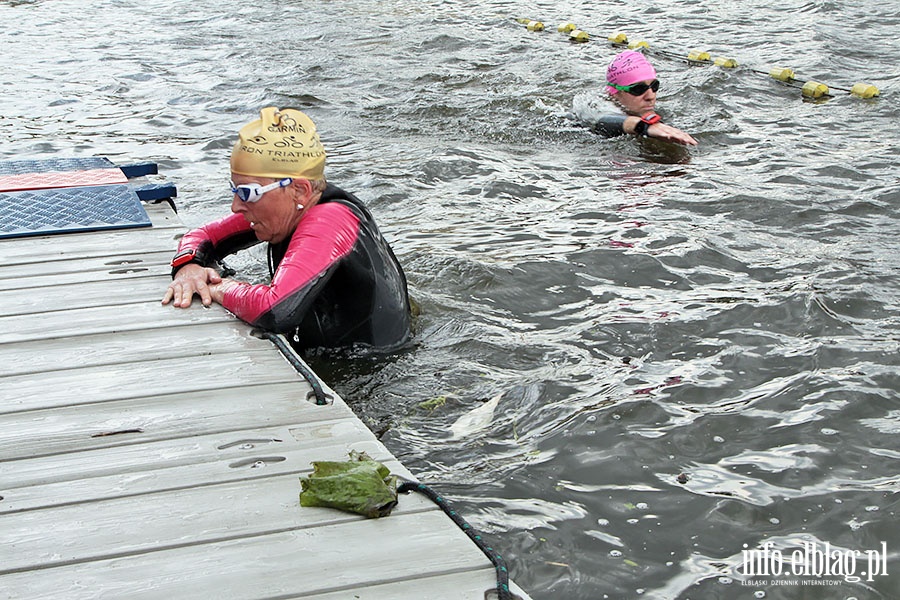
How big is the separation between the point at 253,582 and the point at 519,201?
5791 millimetres

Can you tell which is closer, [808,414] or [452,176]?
[808,414]

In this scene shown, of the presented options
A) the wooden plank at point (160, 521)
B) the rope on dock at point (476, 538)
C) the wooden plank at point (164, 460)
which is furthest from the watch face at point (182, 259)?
the rope on dock at point (476, 538)

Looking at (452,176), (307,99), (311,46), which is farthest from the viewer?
(311,46)

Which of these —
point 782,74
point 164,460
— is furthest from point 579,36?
point 164,460

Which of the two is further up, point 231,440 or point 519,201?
point 231,440

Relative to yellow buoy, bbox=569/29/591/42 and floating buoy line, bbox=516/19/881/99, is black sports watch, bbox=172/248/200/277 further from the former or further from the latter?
yellow buoy, bbox=569/29/591/42

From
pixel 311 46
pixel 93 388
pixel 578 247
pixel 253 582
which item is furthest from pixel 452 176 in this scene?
pixel 311 46

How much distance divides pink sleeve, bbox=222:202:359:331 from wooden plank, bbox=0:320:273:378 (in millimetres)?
116

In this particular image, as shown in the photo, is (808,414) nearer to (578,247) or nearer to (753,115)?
(578,247)

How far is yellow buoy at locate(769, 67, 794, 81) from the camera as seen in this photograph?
38.5ft

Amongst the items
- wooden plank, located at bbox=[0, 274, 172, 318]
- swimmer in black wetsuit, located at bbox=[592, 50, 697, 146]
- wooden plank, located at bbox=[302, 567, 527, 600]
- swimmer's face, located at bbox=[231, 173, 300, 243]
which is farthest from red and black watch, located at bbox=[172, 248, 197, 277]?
swimmer in black wetsuit, located at bbox=[592, 50, 697, 146]

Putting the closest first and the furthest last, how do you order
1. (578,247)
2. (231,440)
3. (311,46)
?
(231,440)
(578,247)
(311,46)

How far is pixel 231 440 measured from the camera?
11.7 feet

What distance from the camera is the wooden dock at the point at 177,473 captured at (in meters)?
2.77
